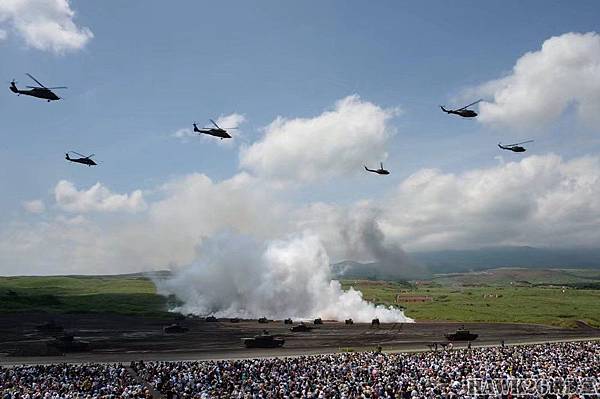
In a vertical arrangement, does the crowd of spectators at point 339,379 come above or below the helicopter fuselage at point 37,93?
below

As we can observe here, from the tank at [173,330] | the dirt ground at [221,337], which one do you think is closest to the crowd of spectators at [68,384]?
the dirt ground at [221,337]

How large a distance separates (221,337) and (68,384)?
50.7 m

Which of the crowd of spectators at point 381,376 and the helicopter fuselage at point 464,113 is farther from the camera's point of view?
the helicopter fuselage at point 464,113

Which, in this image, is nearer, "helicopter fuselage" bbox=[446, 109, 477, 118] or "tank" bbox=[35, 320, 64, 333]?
"helicopter fuselage" bbox=[446, 109, 477, 118]

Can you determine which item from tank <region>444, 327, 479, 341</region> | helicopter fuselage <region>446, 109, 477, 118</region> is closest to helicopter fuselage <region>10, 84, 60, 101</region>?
helicopter fuselage <region>446, 109, 477, 118</region>

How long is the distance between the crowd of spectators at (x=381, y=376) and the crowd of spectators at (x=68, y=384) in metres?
2.54

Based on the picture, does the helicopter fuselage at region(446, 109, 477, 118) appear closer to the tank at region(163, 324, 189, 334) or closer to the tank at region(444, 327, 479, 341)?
the tank at region(444, 327, 479, 341)

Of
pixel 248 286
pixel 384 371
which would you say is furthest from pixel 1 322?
pixel 384 371

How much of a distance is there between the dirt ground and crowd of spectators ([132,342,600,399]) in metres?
19.2

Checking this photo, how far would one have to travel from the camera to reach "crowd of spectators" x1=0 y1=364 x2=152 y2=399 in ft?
117

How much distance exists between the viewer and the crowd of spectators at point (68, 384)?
35.8 metres

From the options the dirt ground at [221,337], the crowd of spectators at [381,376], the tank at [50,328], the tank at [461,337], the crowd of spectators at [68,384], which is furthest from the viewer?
the tank at [50,328]

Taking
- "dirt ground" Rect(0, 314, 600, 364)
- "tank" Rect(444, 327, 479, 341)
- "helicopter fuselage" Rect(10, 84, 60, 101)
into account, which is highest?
"helicopter fuselage" Rect(10, 84, 60, 101)

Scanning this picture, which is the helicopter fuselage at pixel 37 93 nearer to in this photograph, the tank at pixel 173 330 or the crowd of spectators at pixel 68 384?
the crowd of spectators at pixel 68 384
